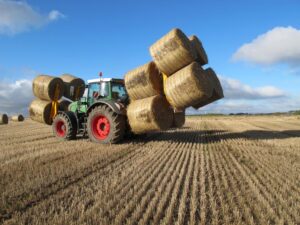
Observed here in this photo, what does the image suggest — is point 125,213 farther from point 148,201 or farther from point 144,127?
point 144,127

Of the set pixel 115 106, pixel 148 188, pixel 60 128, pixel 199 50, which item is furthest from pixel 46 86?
pixel 148 188

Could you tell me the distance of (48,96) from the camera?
12328mm

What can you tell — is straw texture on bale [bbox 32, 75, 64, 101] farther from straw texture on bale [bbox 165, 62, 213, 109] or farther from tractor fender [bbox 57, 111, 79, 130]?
straw texture on bale [bbox 165, 62, 213, 109]

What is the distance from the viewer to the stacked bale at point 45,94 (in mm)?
12320

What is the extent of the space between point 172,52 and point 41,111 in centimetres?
633

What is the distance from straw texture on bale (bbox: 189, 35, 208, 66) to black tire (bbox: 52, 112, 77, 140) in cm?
501

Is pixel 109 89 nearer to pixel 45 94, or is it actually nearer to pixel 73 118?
pixel 73 118

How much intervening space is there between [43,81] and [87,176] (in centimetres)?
768

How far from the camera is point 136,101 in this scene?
31.3ft

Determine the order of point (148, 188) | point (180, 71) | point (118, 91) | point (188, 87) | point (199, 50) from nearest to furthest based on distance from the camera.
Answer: point (148, 188)
point (188, 87)
point (180, 71)
point (199, 50)
point (118, 91)

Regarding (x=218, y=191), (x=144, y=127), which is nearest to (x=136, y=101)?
(x=144, y=127)

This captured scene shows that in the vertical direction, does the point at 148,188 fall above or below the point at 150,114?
below

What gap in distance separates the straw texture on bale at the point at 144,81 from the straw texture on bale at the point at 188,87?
0.53m

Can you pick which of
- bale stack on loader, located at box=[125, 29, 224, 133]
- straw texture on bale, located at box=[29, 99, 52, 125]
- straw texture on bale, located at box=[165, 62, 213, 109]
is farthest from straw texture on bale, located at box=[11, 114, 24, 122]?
straw texture on bale, located at box=[165, 62, 213, 109]
